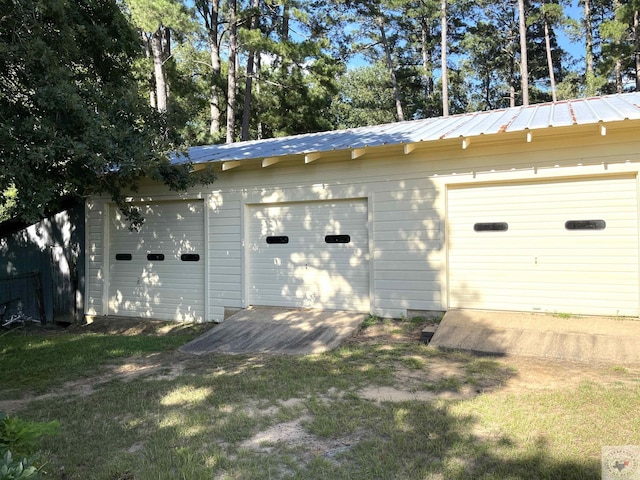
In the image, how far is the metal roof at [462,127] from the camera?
6.14 metres

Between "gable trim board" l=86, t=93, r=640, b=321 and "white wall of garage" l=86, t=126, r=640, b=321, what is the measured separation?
18 millimetres

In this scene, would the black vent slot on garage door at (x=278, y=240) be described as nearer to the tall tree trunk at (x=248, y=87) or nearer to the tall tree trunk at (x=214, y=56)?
the tall tree trunk at (x=248, y=87)

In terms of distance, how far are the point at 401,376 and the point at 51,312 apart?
337 inches

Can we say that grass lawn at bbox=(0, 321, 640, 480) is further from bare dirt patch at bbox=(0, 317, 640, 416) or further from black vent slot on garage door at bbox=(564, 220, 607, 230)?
black vent slot on garage door at bbox=(564, 220, 607, 230)

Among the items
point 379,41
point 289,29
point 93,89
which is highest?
point 379,41

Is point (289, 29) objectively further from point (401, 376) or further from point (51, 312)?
point (401, 376)

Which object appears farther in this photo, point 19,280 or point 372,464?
point 19,280

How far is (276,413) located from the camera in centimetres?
380

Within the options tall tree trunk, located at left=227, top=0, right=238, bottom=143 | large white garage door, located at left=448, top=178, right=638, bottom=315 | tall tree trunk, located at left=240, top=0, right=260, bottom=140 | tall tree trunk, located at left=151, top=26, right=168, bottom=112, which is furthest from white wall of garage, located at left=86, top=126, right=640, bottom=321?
tall tree trunk, located at left=240, top=0, right=260, bottom=140

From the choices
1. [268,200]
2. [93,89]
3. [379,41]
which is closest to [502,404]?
[268,200]

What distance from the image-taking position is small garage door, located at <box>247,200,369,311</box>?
7516 millimetres

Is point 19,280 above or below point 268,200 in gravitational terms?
below

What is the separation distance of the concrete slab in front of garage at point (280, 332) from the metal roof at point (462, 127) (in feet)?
8.56

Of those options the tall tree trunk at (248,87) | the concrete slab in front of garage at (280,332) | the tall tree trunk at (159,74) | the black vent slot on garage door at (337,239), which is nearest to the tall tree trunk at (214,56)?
the tall tree trunk at (248,87)
